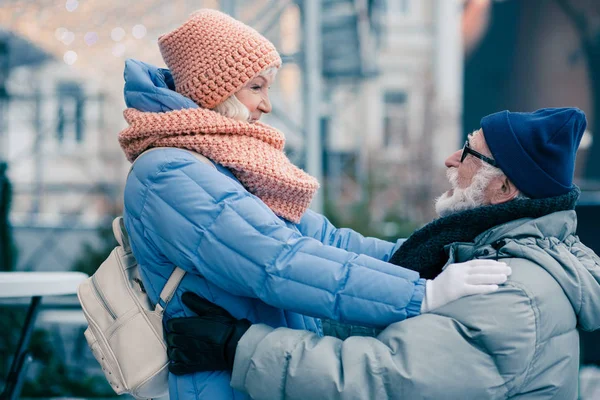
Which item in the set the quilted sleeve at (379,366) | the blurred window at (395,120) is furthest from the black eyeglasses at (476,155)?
the blurred window at (395,120)

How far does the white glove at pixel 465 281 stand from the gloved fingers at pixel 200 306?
481 mm

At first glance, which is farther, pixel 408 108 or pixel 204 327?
pixel 408 108

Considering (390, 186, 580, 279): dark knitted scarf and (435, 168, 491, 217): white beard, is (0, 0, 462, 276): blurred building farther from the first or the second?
(390, 186, 580, 279): dark knitted scarf

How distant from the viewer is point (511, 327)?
1512 millimetres

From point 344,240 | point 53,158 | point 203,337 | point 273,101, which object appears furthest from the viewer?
point 53,158

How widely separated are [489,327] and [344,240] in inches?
29.3

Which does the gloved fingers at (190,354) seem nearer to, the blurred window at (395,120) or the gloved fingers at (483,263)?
the gloved fingers at (483,263)

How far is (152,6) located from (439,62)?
41.1 feet

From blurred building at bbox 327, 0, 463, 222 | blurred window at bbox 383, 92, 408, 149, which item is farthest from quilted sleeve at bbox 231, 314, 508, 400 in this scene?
blurred window at bbox 383, 92, 408, 149

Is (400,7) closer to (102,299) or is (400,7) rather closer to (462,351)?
(102,299)

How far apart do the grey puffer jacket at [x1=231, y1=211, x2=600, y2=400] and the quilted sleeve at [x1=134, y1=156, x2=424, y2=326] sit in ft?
0.26

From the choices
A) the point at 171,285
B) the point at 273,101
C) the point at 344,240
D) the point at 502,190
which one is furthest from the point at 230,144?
the point at 273,101

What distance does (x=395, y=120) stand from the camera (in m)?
17.5

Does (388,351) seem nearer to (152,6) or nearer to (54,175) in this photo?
(152,6)
